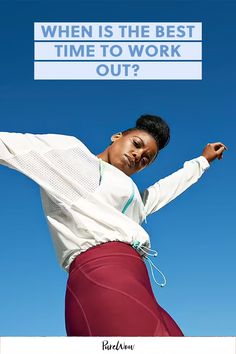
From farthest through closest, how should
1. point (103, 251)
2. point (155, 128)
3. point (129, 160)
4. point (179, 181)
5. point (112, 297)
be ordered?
point (179, 181) < point (155, 128) < point (129, 160) < point (103, 251) < point (112, 297)

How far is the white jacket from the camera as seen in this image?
215 cm

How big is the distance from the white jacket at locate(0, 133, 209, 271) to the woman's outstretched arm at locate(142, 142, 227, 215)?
0.17m

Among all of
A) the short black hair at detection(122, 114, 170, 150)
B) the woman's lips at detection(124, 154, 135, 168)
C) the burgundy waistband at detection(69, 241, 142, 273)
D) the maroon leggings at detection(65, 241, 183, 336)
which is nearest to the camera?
the maroon leggings at detection(65, 241, 183, 336)

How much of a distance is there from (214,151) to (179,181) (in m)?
0.22

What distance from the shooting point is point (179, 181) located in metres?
2.67

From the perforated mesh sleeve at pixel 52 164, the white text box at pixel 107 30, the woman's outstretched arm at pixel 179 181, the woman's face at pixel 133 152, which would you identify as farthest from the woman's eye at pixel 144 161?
the white text box at pixel 107 30

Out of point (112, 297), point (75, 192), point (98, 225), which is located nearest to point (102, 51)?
point (75, 192)

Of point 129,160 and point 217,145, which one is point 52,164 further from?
point 217,145

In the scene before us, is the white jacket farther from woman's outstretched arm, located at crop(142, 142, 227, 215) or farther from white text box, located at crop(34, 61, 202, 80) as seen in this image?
white text box, located at crop(34, 61, 202, 80)

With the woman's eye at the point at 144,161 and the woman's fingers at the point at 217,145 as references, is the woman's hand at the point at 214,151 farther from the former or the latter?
the woman's eye at the point at 144,161

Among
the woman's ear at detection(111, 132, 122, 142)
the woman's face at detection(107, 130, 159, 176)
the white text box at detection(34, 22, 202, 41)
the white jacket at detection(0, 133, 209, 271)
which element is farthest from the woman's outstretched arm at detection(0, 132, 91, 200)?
the white text box at detection(34, 22, 202, 41)

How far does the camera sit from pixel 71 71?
8.71 feet

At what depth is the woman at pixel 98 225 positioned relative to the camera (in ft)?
6.58

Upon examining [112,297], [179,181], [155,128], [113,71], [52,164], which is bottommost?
[112,297]
